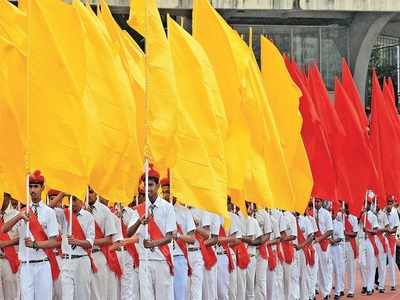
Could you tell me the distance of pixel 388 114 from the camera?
18.3 m

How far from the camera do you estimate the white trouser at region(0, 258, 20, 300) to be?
11.8 meters

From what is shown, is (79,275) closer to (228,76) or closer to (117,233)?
(117,233)

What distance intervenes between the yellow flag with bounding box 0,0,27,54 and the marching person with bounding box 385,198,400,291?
33.5 ft

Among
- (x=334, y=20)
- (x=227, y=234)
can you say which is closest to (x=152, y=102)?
(x=227, y=234)

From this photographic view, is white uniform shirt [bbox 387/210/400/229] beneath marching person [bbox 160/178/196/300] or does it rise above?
above

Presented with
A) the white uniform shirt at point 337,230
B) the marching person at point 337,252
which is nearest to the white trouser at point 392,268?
the marching person at point 337,252

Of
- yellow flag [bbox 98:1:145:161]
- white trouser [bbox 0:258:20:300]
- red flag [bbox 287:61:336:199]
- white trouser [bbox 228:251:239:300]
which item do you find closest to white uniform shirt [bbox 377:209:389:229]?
red flag [bbox 287:61:336:199]

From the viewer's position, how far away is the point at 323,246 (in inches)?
685

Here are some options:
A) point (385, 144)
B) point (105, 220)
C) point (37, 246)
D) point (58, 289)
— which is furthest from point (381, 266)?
point (37, 246)

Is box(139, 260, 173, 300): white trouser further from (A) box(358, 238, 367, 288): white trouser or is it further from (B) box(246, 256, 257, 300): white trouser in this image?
(A) box(358, 238, 367, 288): white trouser

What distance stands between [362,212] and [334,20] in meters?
17.9

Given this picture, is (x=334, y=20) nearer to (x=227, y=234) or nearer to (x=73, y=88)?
(x=227, y=234)

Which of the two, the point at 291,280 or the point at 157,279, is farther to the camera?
the point at 291,280

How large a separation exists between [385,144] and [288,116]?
4768 mm
